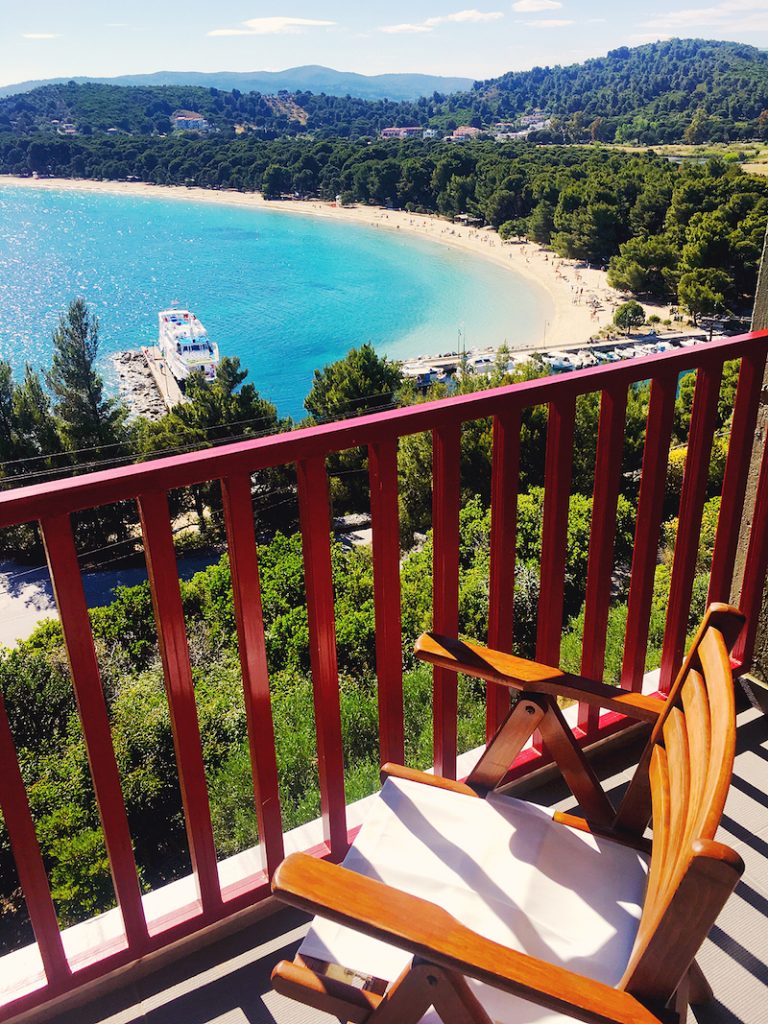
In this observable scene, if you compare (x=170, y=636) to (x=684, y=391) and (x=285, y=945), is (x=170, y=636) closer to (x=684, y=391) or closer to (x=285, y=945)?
(x=285, y=945)

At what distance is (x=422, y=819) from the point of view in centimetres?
122

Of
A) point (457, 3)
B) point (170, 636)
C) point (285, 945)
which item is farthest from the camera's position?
point (457, 3)

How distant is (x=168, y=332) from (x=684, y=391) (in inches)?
1147

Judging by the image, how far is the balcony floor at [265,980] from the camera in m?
1.30

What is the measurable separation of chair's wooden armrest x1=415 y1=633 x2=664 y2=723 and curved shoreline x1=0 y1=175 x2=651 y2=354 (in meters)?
41.1

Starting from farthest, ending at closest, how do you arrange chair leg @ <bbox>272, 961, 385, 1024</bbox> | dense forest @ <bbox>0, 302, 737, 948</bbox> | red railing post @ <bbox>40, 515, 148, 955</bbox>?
dense forest @ <bbox>0, 302, 737, 948</bbox>, red railing post @ <bbox>40, 515, 148, 955</bbox>, chair leg @ <bbox>272, 961, 385, 1024</bbox>

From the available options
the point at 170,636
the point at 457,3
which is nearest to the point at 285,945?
the point at 170,636

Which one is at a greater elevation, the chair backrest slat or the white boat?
the chair backrest slat

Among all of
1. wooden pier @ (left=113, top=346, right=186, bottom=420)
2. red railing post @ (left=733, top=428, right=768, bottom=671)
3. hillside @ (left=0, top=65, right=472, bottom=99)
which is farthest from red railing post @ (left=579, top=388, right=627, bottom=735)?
hillside @ (left=0, top=65, right=472, bottom=99)

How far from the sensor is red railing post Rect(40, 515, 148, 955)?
1073mm

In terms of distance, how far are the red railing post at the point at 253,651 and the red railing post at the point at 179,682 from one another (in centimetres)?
9

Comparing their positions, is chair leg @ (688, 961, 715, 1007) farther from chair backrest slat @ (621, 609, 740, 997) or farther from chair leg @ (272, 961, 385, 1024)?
chair leg @ (272, 961, 385, 1024)

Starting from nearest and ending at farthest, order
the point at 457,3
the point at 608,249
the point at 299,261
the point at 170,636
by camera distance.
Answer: the point at 170,636 → the point at 608,249 → the point at 299,261 → the point at 457,3

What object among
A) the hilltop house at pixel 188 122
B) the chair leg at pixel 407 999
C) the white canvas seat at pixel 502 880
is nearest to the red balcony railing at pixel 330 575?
the white canvas seat at pixel 502 880
